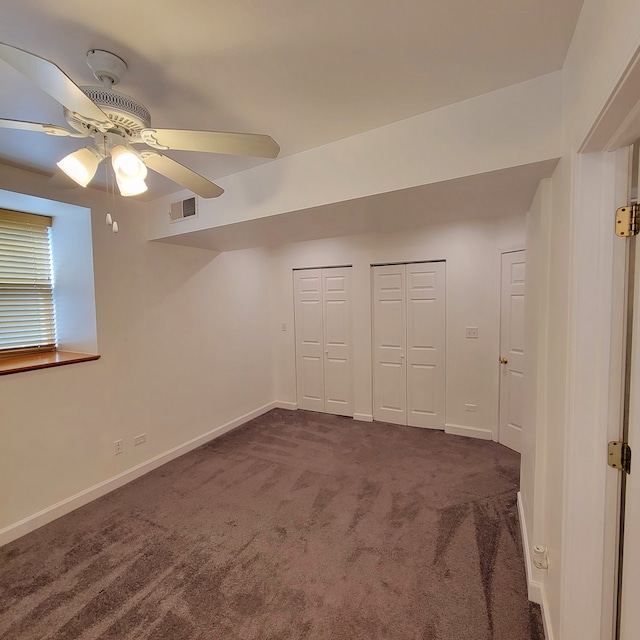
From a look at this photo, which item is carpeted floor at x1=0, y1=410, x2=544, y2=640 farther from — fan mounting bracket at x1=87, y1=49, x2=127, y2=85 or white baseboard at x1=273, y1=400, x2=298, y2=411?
fan mounting bracket at x1=87, y1=49, x2=127, y2=85

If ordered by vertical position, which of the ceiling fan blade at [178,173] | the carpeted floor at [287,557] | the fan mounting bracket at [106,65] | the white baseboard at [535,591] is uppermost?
the fan mounting bracket at [106,65]

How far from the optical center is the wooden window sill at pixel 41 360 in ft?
7.21

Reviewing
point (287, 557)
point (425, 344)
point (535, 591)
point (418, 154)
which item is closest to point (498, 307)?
point (425, 344)

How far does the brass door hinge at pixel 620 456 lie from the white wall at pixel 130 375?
320 cm

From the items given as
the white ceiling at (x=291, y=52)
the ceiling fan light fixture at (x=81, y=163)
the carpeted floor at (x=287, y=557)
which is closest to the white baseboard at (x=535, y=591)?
the carpeted floor at (x=287, y=557)

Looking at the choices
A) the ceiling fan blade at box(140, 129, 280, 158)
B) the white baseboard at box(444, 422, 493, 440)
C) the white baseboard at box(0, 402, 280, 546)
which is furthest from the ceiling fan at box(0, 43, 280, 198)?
the white baseboard at box(444, 422, 493, 440)

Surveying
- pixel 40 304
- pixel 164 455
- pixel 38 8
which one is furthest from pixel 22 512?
pixel 38 8

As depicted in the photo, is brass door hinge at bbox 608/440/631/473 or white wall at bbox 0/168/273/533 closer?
brass door hinge at bbox 608/440/631/473

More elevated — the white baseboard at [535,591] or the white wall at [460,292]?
the white wall at [460,292]

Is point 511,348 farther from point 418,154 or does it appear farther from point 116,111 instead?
point 116,111

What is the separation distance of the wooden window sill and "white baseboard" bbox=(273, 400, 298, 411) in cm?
255

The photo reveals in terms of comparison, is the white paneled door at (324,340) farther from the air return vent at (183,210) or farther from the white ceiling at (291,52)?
the white ceiling at (291,52)

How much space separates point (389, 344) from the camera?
3965 millimetres

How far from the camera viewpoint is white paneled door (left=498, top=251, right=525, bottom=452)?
124 inches
